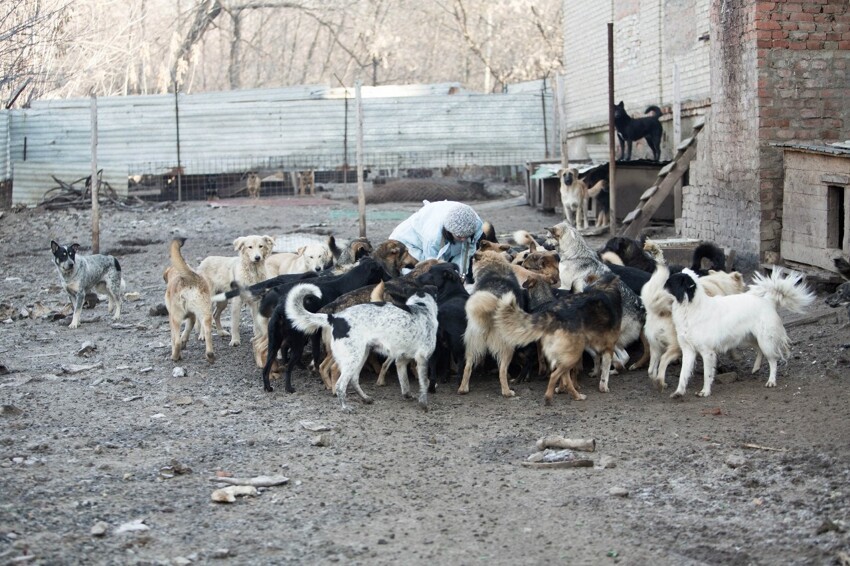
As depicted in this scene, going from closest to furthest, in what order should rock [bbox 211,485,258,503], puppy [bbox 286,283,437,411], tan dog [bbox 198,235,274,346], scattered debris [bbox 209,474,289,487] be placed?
rock [bbox 211,485,258,503] < scattered debris [bbox 209,474,289,487] < puppy [bbox 286,283,437,411] < tan dog [bbox 198,235,274,346]

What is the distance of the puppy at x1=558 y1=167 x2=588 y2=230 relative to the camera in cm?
1789

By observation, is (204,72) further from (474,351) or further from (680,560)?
(680,560)

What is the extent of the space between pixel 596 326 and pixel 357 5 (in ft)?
123

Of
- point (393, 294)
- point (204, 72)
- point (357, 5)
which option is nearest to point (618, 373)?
point (393, 294)

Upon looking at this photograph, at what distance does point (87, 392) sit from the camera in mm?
7926

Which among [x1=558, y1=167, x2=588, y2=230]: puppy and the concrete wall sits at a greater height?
the concrete wall

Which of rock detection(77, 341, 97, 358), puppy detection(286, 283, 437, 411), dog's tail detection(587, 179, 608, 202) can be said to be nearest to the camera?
puppy detection(286, 283, 437, 411)

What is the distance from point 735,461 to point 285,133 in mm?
19018

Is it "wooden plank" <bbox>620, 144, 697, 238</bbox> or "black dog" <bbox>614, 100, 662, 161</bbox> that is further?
"black dog" <bbox>614, 100, 662, 161</bbox>

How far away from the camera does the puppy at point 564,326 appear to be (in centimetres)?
748

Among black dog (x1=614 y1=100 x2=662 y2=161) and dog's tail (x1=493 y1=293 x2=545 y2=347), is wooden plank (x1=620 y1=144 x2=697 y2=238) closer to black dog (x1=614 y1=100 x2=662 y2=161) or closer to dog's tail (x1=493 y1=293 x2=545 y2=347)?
black dog (x1=614 y1=100 x2=662 y2=161)

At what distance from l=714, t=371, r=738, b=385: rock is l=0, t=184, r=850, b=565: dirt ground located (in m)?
0.10

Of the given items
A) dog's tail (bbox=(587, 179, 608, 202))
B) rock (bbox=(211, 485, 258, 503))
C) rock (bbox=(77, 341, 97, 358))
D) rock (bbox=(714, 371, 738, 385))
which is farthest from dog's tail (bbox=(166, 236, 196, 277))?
dog's tail (bbox=(587, 179, 608, 202))

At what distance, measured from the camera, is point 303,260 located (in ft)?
33.9
